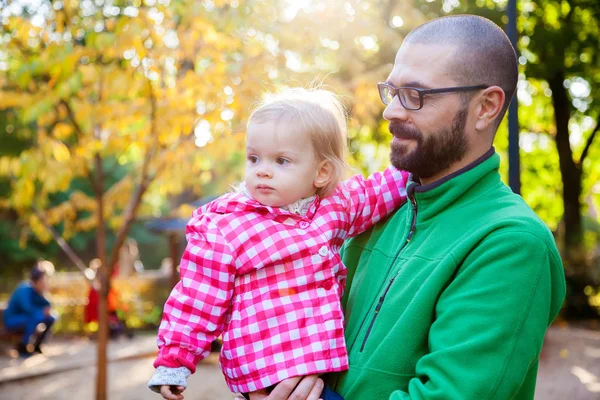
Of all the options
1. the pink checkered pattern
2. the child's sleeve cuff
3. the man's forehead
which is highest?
the man's forehead

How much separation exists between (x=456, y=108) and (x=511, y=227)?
406 mm

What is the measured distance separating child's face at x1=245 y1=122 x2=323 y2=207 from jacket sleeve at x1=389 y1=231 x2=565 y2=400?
65 cm

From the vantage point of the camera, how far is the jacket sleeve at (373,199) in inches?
88.8

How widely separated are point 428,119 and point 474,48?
0.77 feet

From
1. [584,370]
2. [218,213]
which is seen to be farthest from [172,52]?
[584,370]

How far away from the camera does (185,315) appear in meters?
1.98

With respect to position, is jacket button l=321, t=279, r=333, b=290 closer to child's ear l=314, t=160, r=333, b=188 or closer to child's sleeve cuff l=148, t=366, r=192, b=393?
child's ear l=314, t=160, r=333, b=188

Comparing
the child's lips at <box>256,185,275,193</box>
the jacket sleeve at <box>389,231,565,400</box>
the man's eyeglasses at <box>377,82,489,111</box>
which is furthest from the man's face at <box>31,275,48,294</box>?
the jacket sleeve at <box>389,231,565,400</box>

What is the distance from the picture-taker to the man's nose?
194 cm

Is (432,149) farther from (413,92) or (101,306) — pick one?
(101,306)

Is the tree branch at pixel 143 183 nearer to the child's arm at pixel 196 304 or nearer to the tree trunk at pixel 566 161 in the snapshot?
the child's arm at pixel 196 304

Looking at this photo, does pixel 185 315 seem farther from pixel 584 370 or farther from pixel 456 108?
pixel 584 370

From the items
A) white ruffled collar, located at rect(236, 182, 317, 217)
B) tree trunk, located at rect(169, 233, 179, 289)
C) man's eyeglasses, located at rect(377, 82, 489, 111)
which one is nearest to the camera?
man's eyeglasses, located at rect(377, 82, 489, 111)

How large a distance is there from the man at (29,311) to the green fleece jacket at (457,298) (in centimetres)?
972
